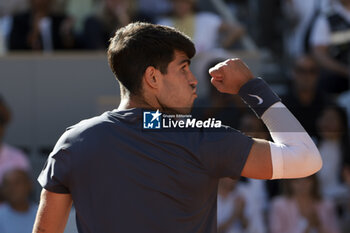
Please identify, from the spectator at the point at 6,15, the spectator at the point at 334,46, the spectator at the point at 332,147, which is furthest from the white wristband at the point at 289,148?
the spectator at the point at 6,15

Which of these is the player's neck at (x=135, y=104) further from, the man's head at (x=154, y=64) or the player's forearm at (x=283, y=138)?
the player's forearm at (x=283, y=138)

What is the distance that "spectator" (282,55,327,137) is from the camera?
6.08m

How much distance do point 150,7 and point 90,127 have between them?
5.15 meters

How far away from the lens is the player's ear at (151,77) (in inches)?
84.0

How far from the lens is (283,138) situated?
7.04ft

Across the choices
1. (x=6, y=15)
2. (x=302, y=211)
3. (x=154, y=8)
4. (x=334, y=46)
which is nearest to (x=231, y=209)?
(x=302, y=211)

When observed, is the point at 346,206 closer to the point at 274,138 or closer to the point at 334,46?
the point at 334,46

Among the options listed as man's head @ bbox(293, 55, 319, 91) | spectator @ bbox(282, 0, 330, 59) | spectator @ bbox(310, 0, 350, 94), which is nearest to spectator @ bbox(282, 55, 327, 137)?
man's head @ bbox(293, 55, 319, 91)

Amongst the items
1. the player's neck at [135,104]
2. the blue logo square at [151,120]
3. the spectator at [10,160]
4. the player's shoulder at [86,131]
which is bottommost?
the spectator at [10,160]

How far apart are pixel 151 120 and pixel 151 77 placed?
133 mm

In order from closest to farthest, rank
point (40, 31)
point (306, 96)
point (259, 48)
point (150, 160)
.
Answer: point (150, 160) < point (306, 96) < point (40, 31) < point (259, 48)

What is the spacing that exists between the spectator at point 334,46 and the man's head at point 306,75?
1.03 ft

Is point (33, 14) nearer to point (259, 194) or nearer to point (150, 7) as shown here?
point (150, 7)

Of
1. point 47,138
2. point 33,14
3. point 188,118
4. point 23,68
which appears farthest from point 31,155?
point 188,118
